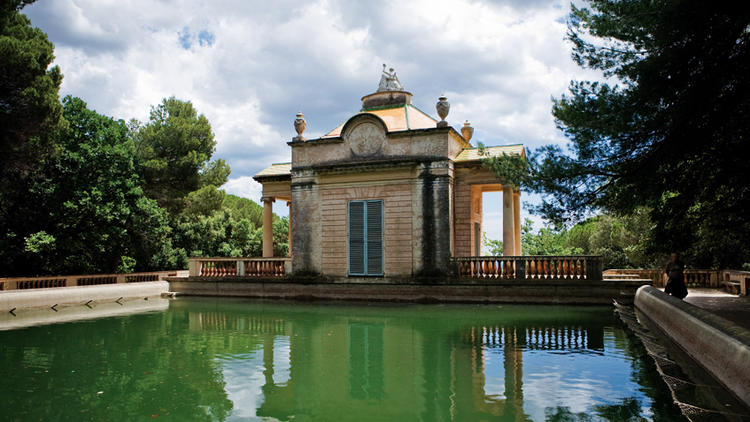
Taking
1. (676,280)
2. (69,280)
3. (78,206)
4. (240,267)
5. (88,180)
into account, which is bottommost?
(69,280)

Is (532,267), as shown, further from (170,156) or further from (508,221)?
(170,156)

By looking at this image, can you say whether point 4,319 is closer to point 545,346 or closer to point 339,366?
point 339,366

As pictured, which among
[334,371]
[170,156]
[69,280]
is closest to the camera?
[334,371]

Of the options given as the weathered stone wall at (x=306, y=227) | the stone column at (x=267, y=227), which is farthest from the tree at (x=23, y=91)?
the weathered stone wall at (x=306, y=227)

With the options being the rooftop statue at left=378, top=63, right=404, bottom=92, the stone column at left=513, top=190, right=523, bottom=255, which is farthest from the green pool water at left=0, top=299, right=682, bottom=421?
the rooftop statue at left=378, top=63, right=404, bottom=92

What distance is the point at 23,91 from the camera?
15445mm

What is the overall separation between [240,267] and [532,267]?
10.2 metres

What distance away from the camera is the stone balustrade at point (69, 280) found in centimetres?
1789

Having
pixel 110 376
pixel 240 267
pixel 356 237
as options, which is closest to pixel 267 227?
pixel 240 267

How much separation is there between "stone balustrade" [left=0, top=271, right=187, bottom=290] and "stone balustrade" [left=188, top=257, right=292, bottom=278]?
370 centimetres

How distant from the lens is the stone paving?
960 centimetres

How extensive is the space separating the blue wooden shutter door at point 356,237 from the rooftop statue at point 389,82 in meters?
5.48

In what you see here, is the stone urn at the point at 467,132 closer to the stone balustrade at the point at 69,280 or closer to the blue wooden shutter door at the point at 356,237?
the blue wooden shutter door at the point at 356,237

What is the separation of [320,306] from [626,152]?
9.65 metres
